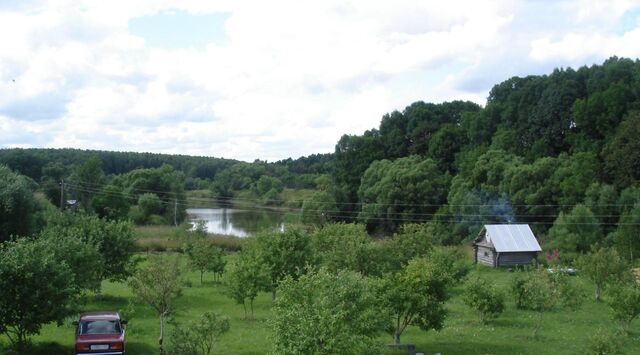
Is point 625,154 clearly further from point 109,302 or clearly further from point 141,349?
point 141,349

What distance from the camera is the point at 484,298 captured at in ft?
90.9

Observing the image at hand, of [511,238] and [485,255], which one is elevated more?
[511,238]

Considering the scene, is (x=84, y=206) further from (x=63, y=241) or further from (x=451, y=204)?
(x=63, y=241)

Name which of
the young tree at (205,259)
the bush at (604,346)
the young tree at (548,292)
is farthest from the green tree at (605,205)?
the bush at (604,346)

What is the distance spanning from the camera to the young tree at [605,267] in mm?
32969

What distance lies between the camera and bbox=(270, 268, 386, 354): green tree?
1476cm

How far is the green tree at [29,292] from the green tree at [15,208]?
22.5 m

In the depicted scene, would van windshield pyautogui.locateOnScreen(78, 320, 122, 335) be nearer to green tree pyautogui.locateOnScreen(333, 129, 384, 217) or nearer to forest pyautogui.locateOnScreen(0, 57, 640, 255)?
forest pyautogui.locateOnScreen(0, 57, 640, 255)

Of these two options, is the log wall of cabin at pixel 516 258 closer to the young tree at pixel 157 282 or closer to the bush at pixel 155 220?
the young tree at pixel 157 282

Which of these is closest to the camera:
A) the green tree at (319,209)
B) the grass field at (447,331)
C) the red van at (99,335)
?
the red van at (99,335)

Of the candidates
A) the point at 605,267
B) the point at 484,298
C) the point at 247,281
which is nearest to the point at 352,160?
the point at 605,267

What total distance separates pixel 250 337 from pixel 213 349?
2.50 m

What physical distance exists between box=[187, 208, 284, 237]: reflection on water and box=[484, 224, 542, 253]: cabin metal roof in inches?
1330

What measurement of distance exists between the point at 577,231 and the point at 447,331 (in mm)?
28860
